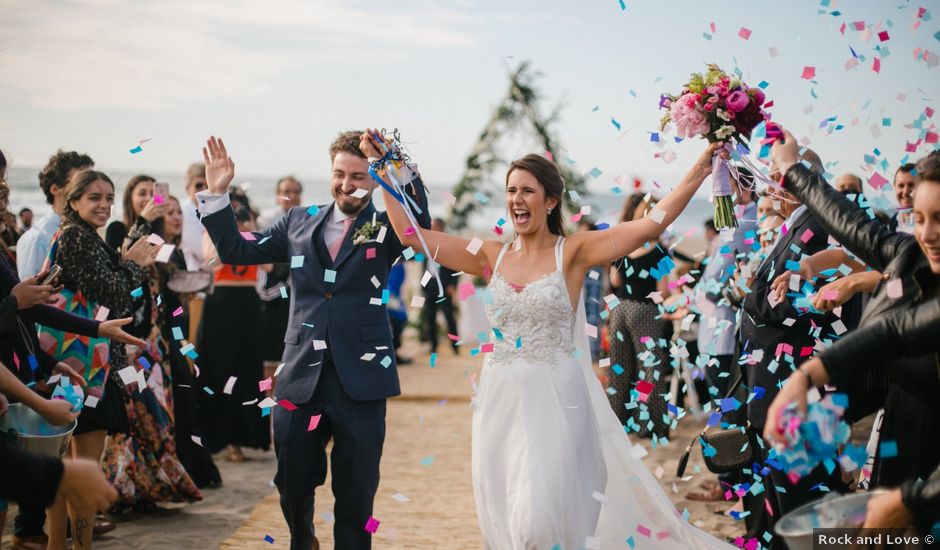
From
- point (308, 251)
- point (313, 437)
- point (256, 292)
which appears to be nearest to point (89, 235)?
point (308, 251)

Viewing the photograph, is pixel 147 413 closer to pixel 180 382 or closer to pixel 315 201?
pixel 180 382

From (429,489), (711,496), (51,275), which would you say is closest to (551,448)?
(51,275)

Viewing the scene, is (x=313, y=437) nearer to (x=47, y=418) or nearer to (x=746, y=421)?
(x=47, y=418)

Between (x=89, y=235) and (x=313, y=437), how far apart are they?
78.8 inches

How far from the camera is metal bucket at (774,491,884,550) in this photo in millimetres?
2654

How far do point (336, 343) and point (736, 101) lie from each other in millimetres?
2234

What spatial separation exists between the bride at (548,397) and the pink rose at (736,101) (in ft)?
0.68

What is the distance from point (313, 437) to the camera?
4156 mm

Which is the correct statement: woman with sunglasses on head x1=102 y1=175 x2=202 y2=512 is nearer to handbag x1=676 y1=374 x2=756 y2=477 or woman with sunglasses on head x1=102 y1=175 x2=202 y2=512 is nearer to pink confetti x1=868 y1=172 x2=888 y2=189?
handbag x1=676 y1=374 x2=756 y2=477

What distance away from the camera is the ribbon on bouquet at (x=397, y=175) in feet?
13.7

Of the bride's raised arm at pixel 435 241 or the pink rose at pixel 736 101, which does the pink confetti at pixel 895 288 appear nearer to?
the pink rose at pixel 736 101

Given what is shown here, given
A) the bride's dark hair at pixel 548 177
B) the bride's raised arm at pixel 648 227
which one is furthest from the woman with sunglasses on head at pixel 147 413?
the bride's raised arm at pixel 648 227

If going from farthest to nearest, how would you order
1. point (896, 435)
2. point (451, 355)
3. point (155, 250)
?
1. point (451, 355)
2. point (155, 250)
3. point (896, 435)

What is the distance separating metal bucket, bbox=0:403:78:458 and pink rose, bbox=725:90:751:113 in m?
3.32
